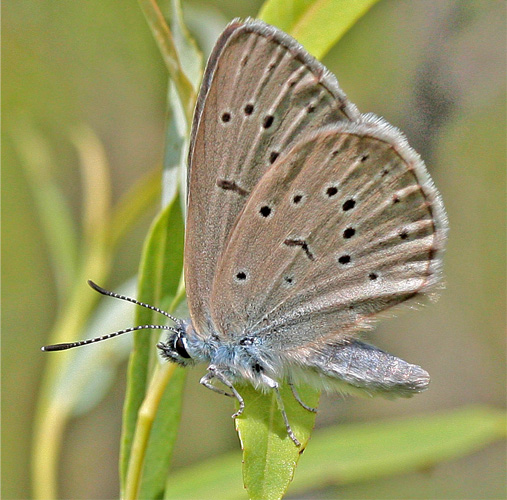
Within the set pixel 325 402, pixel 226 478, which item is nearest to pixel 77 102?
pixel 325 402

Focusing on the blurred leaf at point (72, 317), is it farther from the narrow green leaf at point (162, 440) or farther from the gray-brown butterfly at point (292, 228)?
the narrow green leaf at point (162, 440)

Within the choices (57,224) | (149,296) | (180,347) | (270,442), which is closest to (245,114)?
(149,296)

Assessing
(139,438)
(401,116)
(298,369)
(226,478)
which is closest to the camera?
(139,438)

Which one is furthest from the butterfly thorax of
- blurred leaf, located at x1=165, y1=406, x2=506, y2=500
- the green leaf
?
the green leaf

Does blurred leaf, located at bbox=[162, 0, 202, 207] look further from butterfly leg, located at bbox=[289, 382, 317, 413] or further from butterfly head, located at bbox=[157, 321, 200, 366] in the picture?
butterfly leg, located at bbox=[289, 382, 317, 413]

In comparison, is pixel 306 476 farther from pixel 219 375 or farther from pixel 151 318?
pixel 151 318

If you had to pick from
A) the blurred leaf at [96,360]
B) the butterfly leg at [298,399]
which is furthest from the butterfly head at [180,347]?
the blurred leaf at [96,360]

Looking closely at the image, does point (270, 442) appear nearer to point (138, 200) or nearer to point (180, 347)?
point (180, 347)
